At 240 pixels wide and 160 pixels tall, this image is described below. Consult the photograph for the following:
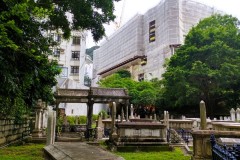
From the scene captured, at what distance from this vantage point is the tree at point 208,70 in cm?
2938

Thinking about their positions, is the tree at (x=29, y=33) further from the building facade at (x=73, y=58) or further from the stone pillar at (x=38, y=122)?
the building facade at (x=73, y=58)

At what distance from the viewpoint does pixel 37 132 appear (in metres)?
17.5

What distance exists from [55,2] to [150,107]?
29.0 meters

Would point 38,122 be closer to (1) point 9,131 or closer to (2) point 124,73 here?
(1) point 9,131

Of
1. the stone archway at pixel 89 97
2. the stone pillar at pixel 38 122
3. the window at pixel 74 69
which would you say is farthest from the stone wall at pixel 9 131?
the window at pixel 74 69

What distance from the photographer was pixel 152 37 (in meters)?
63.2

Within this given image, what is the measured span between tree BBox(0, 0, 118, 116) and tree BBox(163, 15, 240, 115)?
1763 centimetres

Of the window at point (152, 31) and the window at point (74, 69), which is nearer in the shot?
the window at point (74, 69)

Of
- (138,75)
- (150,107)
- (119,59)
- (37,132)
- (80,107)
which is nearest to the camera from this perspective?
(37,132)

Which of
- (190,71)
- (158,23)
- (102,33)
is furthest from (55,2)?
(158,23)

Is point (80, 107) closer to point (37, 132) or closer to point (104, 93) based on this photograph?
point (104, 93)

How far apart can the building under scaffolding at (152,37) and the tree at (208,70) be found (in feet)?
54.6

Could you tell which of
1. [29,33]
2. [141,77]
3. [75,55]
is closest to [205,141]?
[29,33]

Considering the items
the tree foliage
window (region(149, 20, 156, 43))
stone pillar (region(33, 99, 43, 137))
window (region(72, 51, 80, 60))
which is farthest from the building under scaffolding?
stone pillar (region(33, 99, 43, 137))
